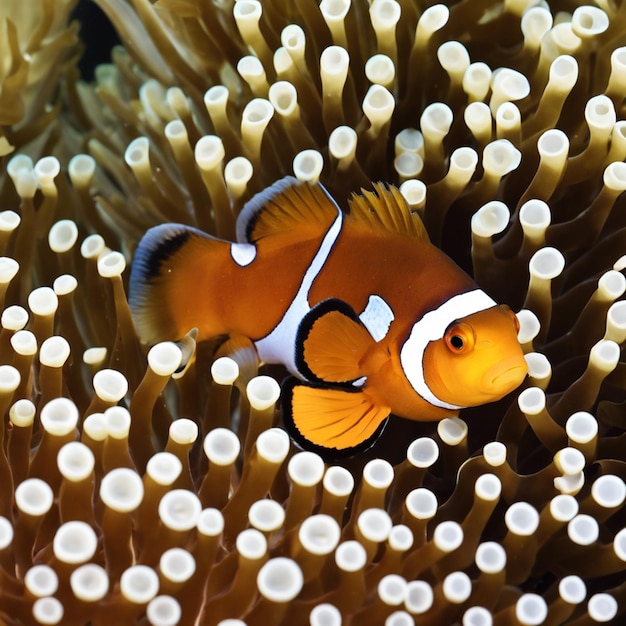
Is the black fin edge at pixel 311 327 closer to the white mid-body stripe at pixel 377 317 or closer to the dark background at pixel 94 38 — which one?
the white mid-body stripe at pixel 377 317

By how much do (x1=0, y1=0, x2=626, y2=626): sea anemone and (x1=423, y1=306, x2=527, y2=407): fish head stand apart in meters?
0.07

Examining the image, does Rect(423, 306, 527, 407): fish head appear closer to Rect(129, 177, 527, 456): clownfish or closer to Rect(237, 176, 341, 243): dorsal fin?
Rect(129, 177, 527, 456): clownfish

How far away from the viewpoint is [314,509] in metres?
0.85

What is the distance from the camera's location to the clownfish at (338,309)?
0.85m

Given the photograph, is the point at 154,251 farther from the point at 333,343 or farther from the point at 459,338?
the point at 459,338

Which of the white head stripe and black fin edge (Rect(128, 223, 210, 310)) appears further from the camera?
black fin edge (Rect(128, 223, 210, 310))

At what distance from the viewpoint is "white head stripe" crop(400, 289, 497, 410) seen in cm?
87

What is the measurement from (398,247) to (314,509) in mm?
328

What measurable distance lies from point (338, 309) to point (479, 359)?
172mm

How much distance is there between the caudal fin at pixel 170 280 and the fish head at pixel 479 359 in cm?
34

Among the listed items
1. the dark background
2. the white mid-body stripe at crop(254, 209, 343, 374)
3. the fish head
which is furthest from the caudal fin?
the dark background

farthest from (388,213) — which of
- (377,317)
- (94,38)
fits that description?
(94,38)

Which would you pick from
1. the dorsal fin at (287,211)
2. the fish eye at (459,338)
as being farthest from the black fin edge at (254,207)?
the fish eye at (459,338)

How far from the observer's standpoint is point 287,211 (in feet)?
3.31
